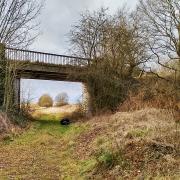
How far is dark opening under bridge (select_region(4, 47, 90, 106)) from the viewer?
113ft

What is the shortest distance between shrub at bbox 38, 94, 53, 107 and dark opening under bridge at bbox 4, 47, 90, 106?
1464 centimetres

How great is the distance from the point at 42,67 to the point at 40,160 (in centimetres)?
2448

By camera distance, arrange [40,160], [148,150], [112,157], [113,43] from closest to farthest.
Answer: [148,150] → [112,157] → [40,160] → [113,43]

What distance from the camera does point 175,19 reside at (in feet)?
109

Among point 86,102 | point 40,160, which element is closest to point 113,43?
point 86,102

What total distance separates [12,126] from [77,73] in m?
10.1

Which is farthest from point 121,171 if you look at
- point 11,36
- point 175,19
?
point 175,19

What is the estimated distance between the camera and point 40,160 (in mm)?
15695

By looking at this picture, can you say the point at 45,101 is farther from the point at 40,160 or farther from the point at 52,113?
the point at 40,160

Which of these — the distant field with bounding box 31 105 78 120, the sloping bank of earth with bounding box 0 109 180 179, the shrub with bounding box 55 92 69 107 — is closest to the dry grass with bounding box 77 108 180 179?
the sloping bank of earth with bounding box 0 109 180 179

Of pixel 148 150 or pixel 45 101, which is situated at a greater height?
pixel 148 150

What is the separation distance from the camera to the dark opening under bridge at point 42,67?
113 ft

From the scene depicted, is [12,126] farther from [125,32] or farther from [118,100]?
[125,32]

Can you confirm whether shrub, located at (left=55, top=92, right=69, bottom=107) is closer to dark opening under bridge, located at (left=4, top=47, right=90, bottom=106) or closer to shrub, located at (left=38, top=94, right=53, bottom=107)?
shrub, located at (left=38, top=94, right=53, bottom=107)
